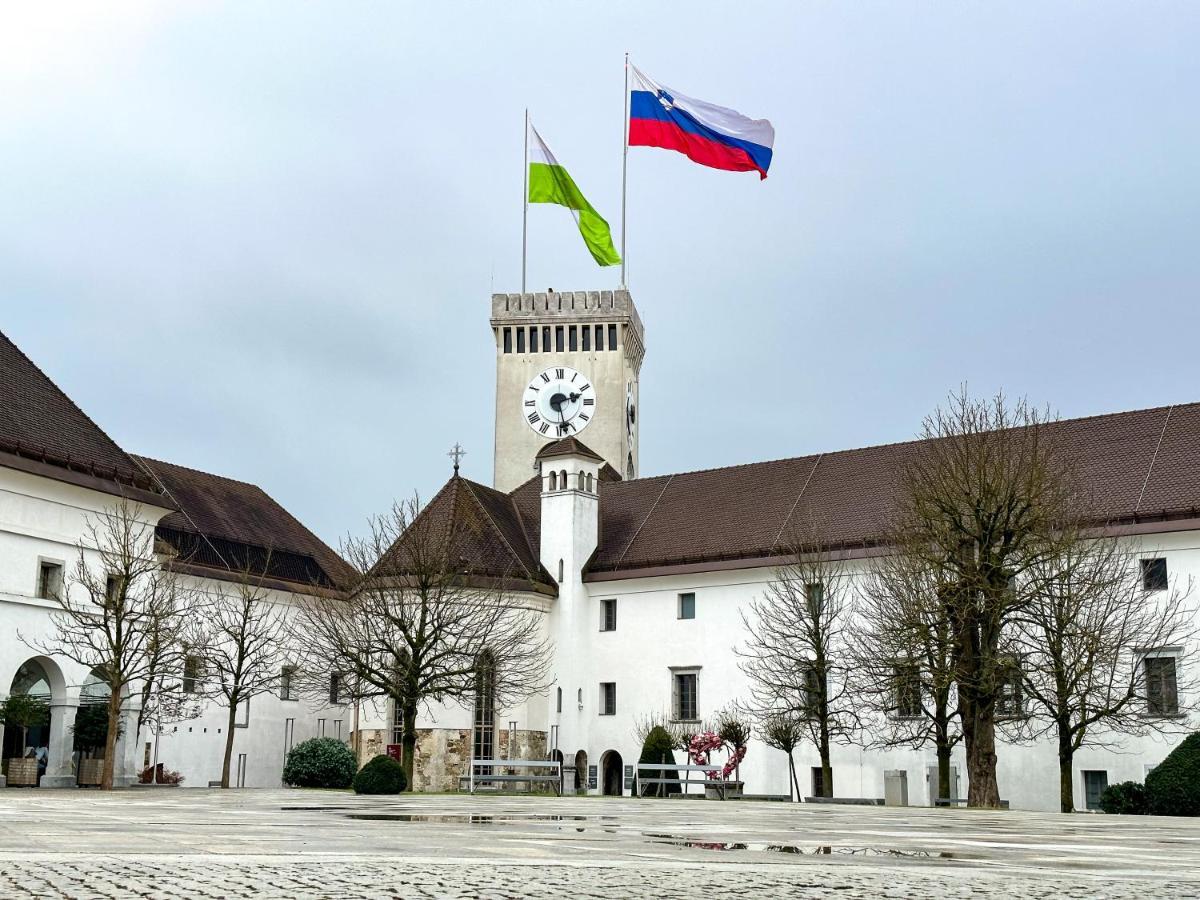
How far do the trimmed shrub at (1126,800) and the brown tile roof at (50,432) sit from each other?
101ft

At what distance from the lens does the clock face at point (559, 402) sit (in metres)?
85.6

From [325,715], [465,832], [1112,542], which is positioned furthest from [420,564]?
[465,832]

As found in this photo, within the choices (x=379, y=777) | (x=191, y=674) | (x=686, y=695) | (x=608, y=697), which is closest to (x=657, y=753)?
(x=686, y=695)

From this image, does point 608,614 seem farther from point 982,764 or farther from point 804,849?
point 804,849

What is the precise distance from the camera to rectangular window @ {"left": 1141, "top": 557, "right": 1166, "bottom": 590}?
1694 inches

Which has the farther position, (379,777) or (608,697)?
(608,697)

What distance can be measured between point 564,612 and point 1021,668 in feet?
77.2

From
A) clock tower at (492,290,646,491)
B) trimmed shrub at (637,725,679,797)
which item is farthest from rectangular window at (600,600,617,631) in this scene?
clock tower at (492,290,646,491)

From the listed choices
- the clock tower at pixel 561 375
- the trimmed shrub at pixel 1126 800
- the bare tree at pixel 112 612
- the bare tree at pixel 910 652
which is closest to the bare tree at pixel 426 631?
the bare tree at pixel 112 612

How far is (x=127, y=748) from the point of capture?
1729 inches

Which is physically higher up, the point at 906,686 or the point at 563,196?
the point at 563,196

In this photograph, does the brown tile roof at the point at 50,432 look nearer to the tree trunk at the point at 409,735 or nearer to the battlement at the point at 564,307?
the tree trunk at the point at 409,735

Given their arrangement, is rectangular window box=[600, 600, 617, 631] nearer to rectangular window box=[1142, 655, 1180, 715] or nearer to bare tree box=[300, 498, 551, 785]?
bare tree box=[300, 498, 551, 785]

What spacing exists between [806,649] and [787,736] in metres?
3.19
